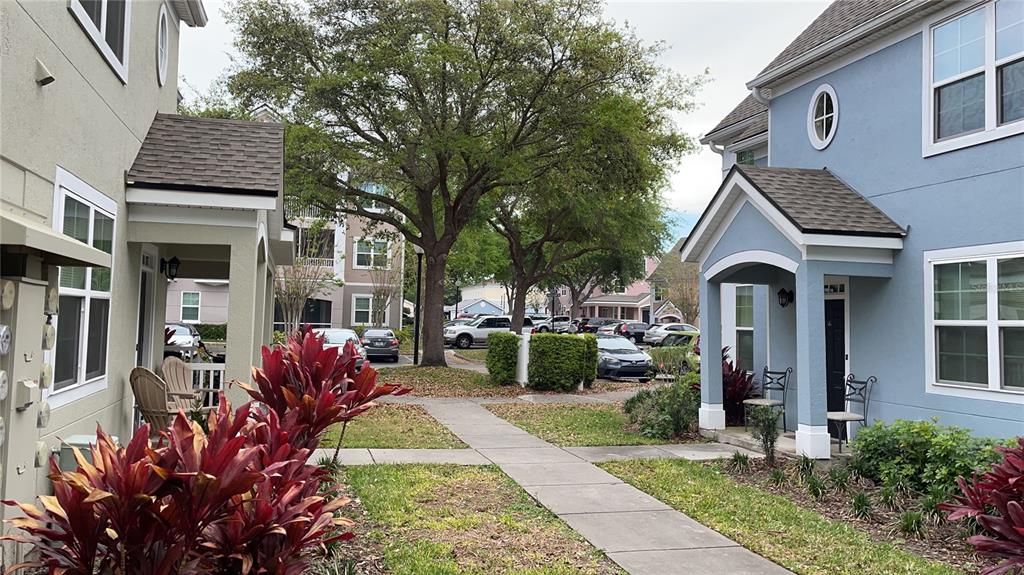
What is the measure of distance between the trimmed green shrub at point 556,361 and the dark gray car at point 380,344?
33.8ft

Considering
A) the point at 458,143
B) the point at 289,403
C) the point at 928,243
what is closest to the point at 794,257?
the point at 928,243

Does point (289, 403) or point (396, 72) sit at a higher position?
point (396, 72)

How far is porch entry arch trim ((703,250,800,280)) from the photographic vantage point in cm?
975

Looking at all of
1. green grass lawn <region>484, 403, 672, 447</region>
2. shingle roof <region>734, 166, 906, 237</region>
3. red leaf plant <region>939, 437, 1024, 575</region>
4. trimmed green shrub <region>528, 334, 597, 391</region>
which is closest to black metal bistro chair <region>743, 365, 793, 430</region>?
green grass lawn <region>484, 403, 672, 447</region>

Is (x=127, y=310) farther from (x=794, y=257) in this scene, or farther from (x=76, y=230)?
(x=794, y=257)

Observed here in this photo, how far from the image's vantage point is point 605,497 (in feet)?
25.2

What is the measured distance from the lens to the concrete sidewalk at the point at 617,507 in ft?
18.7

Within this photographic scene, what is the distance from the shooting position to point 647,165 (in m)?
19.7

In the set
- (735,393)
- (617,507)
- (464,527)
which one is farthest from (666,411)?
(464,527)

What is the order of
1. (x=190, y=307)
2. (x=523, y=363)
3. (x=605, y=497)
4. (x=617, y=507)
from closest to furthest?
(x=617, y=507)
(x=605, y=497)
(x=523, y=363)
(x=190, y=307)

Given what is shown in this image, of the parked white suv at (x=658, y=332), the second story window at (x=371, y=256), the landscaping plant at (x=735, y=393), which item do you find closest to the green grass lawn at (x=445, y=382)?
the landscaping plant at (x=735, y=393)

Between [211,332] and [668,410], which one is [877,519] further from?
[211,332]

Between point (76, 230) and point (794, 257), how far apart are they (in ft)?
27.0

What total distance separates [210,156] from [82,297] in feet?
8.92
